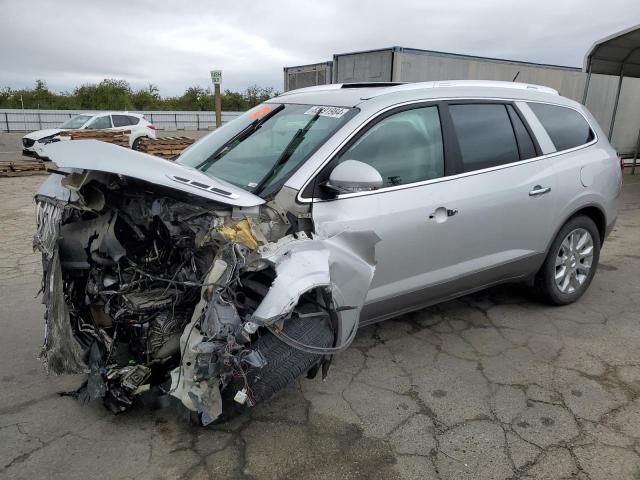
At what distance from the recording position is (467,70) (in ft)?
35.6

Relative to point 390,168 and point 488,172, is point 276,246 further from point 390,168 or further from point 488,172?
point 488,172

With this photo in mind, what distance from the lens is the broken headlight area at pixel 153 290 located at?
2295 mm

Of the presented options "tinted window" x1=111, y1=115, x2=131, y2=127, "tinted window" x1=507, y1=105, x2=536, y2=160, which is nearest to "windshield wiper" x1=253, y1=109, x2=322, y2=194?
"tinted window" x1=507, y1=105, x2=536, y2=160

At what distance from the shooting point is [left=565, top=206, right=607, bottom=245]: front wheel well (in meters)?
4.10

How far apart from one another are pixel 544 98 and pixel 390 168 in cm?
179

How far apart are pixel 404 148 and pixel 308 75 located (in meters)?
10.4

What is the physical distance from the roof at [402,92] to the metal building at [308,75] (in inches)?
337

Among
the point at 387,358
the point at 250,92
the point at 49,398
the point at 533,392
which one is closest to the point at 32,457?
the point at 49,398

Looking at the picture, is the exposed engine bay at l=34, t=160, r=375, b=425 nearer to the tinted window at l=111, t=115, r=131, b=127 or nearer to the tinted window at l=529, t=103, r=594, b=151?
the tinted window at l=529, t=103, r=594, b=151

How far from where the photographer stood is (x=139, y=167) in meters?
2.35

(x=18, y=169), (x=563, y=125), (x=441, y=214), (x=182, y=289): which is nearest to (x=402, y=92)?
(x=441, y=214)

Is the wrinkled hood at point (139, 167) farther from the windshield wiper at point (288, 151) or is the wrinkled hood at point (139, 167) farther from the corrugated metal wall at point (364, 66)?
the corrugated metal wall at point (364, 66)

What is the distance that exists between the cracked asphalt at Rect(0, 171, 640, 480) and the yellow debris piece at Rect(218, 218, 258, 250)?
103 centimetres

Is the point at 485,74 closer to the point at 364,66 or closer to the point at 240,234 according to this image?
the point at 364,66
